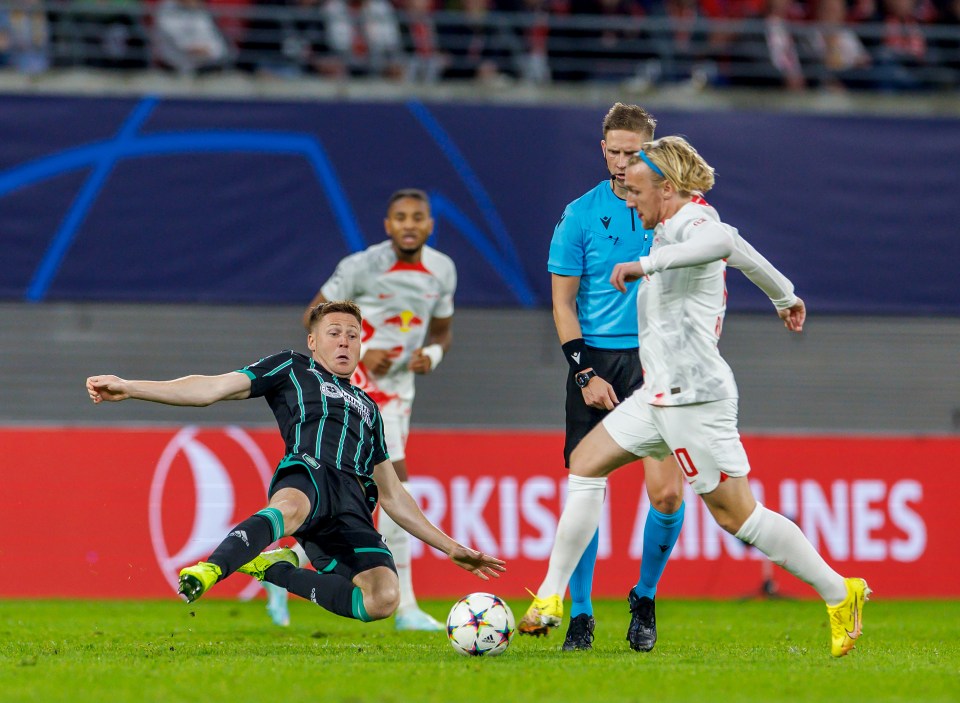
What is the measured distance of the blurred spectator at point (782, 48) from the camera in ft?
50.2

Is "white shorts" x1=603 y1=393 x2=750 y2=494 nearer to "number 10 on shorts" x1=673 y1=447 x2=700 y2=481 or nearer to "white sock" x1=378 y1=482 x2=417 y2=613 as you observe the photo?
"number 10 on shorts" x1=673 y1=447 x2=700 y2=481

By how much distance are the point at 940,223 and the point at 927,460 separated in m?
4.37

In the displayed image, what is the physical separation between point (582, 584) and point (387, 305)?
2682mm

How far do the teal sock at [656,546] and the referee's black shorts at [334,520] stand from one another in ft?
3.96

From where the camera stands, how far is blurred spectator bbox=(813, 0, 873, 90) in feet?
50.6

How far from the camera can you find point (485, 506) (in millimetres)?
10594

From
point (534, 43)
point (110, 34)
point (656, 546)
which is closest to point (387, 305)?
point (656, 546)

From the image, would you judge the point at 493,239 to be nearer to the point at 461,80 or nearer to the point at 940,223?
the point at 461,80

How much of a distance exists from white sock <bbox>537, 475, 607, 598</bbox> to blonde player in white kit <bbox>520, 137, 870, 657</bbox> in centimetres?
6

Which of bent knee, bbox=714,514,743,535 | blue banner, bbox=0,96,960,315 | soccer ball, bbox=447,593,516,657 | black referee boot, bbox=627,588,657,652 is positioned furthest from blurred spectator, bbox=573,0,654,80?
soccer ball, bbox=447,593,516,657

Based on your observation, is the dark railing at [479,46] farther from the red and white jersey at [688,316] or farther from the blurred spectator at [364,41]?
the red and white jersey at [688,316]

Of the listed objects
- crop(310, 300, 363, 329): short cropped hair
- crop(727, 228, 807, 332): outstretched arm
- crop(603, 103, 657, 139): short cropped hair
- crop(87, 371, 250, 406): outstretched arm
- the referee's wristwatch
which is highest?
crop(603, 103, 657, 139): short cropped hair

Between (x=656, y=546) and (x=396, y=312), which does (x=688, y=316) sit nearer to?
(x=656, y=546)

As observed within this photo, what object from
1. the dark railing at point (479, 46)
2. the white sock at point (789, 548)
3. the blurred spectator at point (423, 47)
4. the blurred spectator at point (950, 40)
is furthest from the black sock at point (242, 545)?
the blurred spectator at point (950, 40)
